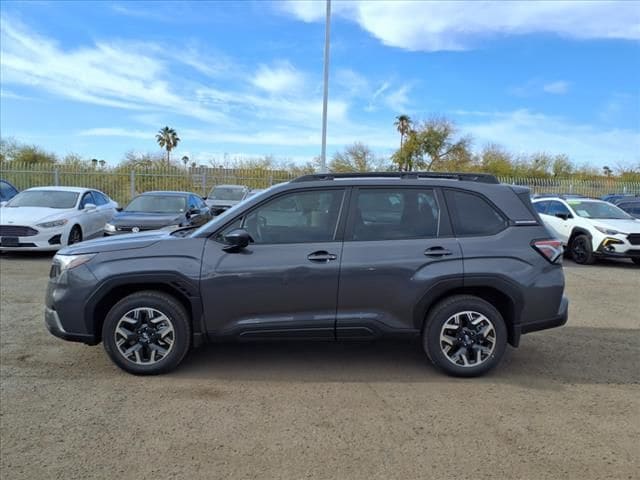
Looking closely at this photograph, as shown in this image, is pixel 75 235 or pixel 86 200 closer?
pixel 75 235

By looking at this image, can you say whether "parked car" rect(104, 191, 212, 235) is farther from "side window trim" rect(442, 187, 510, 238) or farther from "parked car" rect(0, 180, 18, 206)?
"side window trim" rect(442, 187, 510, 238)

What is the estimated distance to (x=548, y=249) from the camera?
430 cm

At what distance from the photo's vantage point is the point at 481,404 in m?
3.79

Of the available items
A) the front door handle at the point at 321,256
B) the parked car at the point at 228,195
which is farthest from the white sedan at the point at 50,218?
the front door handle at the point at 321,256

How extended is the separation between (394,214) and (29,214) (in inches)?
362

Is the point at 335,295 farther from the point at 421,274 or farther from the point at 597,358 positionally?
the point at 597,358

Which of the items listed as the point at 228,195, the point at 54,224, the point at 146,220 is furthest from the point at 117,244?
the point at 228,195

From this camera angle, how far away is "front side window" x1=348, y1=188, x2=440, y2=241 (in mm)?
4309

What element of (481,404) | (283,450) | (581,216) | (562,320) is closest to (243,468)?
(283,450)

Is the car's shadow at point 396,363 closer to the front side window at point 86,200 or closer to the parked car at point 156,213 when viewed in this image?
the parked car at point 156,213

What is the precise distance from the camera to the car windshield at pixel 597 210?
11641 mm

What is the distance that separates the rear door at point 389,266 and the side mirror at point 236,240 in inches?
32.9

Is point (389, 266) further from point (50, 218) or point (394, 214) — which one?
point (50, 218)

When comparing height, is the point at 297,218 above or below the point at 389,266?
above
